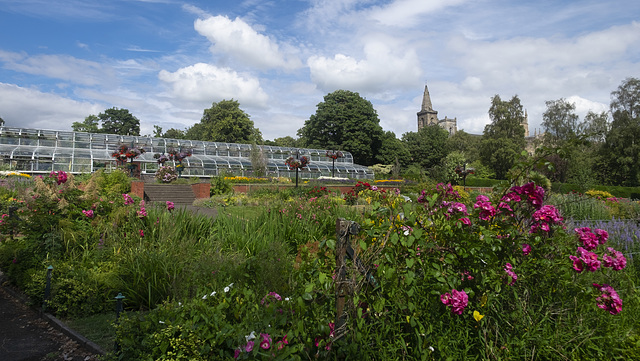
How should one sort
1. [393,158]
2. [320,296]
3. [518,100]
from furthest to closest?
[393,158] → [518,100] → [320,296]

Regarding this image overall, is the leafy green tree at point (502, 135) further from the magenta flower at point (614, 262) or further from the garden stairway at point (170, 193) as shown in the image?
the magenta flower at point (614, 262)

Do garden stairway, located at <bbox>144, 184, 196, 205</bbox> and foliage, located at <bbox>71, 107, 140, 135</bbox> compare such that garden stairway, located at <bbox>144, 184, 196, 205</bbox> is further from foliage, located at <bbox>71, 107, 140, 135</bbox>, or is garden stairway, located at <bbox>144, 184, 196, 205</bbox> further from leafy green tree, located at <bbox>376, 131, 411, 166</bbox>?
foliage, located at <bbox>71, 107, 140, 135</bbox>

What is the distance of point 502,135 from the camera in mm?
39906

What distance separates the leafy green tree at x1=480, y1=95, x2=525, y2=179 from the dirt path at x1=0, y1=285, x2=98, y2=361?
3891cm

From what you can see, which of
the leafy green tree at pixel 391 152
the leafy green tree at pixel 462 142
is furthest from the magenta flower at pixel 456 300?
the leafy green tree at pixel 462 142

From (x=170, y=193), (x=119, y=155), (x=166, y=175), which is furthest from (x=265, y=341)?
(x=119, y=155)

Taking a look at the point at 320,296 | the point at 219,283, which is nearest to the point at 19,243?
the point at 219,283

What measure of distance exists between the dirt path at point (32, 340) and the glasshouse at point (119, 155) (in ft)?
50.2

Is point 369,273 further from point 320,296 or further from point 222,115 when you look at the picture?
point 222,115

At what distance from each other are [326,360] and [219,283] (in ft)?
4.95

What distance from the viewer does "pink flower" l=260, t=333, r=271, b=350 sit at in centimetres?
230

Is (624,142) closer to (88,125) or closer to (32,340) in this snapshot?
(32,340)

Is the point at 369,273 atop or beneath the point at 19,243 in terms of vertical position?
atop

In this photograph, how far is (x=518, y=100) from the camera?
40875 millimetres
